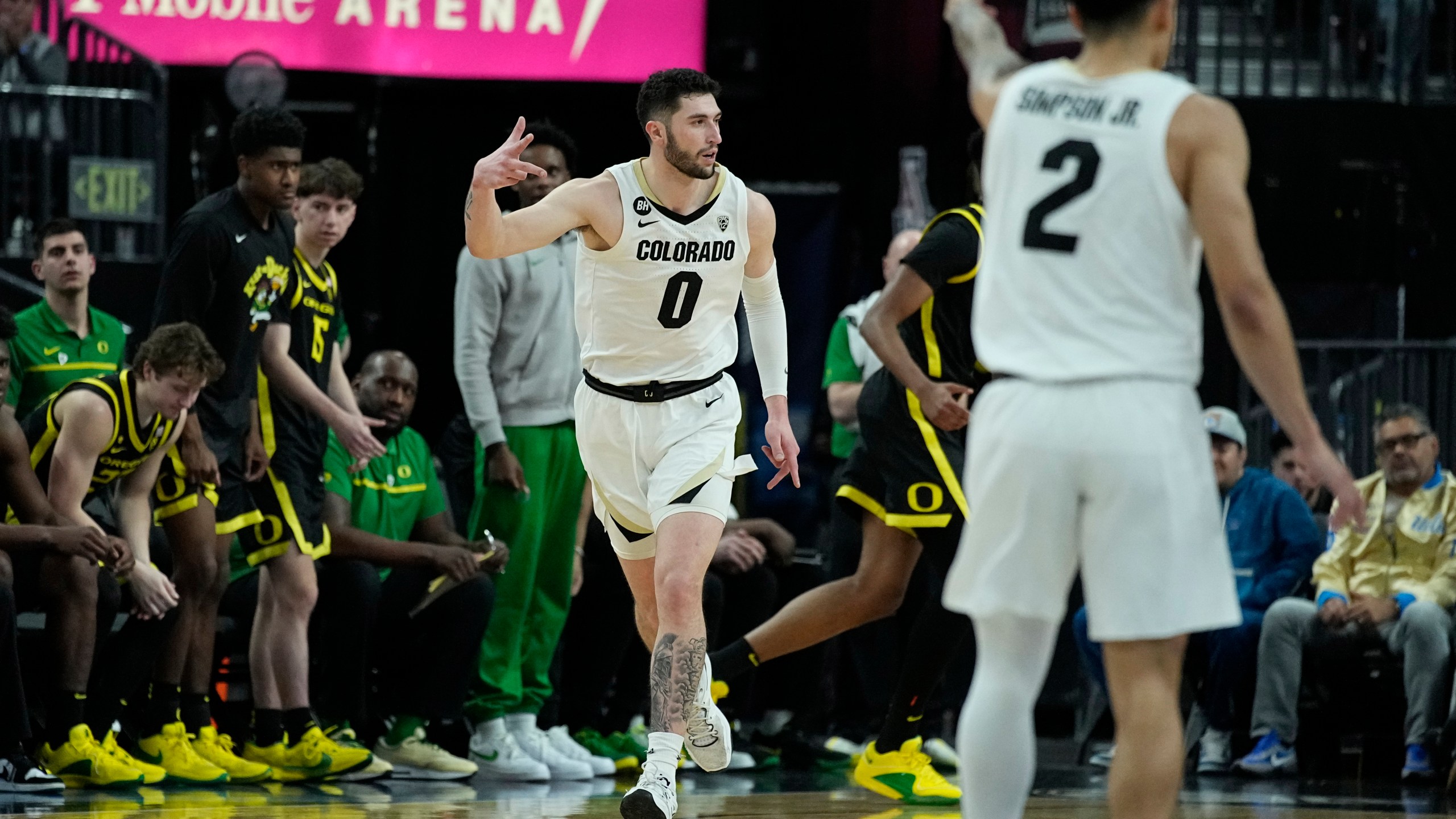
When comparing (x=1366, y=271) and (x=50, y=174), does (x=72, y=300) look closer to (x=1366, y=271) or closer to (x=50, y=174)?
(x=50, y=174)

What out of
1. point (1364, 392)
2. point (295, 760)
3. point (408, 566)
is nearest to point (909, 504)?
point (408, 566)

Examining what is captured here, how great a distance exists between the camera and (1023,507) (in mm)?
3512

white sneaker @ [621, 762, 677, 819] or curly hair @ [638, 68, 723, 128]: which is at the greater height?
curly hair @ [638, 68, 723, 128]

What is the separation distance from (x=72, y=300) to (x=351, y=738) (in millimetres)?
1991

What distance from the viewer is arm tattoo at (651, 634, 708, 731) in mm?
5277

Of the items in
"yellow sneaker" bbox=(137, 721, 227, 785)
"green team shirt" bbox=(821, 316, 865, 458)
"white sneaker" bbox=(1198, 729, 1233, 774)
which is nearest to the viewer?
"yellow sneaker" bbox=(137, 721, 227, 785)

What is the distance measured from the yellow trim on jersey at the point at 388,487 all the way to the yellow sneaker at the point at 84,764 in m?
1.60

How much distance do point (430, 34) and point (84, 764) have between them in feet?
18.3

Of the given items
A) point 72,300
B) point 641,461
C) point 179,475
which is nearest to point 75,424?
point 179,475

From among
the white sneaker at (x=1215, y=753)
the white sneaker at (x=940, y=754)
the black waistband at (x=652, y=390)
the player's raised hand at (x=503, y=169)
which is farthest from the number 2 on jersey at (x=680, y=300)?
the white sneaker at (x=1215, y=753)

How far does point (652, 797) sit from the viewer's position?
16.6 ft

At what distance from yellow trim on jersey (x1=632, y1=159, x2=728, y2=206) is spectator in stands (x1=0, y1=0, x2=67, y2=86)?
17.3ft

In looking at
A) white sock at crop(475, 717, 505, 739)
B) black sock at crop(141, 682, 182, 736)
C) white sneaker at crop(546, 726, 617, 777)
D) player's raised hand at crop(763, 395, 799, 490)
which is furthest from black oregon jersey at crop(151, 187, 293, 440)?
player's raised hand at crop(763, 395, 799, 490)

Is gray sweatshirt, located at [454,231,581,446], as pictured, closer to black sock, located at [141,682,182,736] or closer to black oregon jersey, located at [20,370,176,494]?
black oregon jersey, located at [20,370,176,494]
